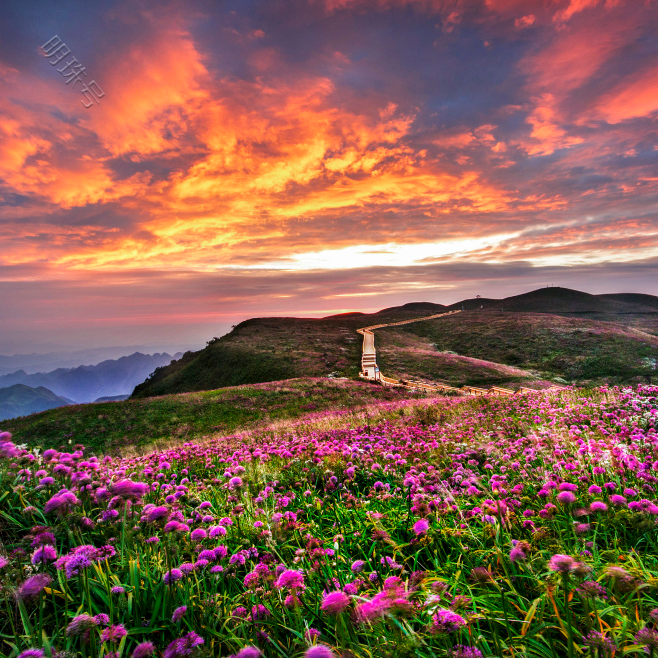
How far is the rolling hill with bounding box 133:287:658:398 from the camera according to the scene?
3766cm

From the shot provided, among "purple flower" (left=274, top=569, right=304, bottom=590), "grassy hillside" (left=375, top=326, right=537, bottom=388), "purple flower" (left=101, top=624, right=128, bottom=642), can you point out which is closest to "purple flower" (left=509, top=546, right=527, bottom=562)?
"purple flower" (left=274, top=569, right=304, bottom=590)

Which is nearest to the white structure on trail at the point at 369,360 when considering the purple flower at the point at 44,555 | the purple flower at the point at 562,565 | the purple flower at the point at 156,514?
the purple flower at the point at 156,514

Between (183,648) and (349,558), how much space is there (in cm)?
182

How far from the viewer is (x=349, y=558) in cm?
335

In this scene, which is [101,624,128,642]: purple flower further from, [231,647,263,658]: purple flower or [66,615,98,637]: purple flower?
[231,647,263,658]: purple flower

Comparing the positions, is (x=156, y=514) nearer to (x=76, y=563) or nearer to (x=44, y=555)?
(x=76, y=563)

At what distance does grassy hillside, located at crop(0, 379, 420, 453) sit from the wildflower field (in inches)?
628

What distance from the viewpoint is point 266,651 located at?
7.93 feet

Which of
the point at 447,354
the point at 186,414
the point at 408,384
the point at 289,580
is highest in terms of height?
the point at 289,580

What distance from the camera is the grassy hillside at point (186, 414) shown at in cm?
2144

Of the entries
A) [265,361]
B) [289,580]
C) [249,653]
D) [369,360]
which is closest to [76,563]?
[289,580]

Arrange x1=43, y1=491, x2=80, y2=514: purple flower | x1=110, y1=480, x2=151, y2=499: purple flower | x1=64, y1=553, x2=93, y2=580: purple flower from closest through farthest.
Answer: x1=64, y1=553, x2=93, y2=580: purple flower → x1=43, y1=491, x2=80, y2=514: purple flower → x1=110, y1=480, x2=151, y2=499: purple flower

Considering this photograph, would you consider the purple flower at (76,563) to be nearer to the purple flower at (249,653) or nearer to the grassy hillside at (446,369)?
the purple flower at (249,653)

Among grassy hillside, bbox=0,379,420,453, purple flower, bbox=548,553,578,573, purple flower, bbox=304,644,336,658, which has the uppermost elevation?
purple flower, bbox=548,553,578,573
